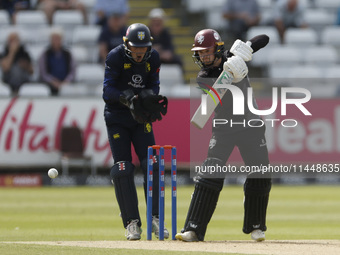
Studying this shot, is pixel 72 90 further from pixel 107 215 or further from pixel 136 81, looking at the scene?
pixel 136 81

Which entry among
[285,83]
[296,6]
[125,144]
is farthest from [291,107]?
[125,144]

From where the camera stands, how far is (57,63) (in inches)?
638

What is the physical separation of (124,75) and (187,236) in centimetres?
159

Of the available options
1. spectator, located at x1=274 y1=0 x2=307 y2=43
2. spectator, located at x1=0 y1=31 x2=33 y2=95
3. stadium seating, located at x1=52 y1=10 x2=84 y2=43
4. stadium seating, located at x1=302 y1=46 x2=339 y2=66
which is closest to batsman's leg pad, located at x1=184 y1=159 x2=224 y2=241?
spectator, located at x1=0 y1=31 x2=33 y2=95

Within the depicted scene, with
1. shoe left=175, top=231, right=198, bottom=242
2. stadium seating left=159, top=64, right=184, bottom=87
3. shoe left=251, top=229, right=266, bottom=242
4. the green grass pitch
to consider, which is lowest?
the green grass pitch

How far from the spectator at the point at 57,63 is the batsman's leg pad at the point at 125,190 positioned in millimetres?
8069

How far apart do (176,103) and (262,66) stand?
2588 millimetres

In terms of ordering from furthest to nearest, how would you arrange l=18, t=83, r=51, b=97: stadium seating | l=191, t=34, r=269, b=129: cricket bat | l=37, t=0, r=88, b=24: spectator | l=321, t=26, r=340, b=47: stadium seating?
l=321, t=26, r=340, b=47: stadium seating → l=37, t=0, r=88, b=24: spectator → l=18, t=83, r=51, b=97: stadium seating → l=191, t=34, r=269, b=129: cricket bat

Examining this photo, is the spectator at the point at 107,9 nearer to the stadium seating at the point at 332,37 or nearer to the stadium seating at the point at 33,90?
the stadium seating at the point at 33,90

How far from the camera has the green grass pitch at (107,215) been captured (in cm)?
907

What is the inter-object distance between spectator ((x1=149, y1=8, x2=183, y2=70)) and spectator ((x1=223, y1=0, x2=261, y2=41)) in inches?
55.3

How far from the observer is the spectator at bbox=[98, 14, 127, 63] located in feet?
54.1

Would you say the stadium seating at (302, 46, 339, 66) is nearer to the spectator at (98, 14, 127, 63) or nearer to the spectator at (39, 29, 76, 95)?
the spectator at (98, 14, 127, 63)

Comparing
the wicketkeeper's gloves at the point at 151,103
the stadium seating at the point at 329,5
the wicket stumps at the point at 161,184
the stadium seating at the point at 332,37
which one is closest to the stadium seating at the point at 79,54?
the stadium seating at the point at 332,37
